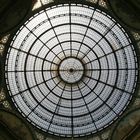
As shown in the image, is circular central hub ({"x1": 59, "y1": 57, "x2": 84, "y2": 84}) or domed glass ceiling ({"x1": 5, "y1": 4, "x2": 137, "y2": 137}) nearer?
domed glass ceiling ({"x1": 5, "y1": 4, "x2": 137, "y2": 137})

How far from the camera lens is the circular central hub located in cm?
2014

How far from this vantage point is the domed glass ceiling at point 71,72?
18703 millimetres

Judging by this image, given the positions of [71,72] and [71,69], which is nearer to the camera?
[71,69]

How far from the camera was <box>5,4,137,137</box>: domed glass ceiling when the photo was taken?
18.7 metres

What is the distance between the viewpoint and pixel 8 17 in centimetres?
1664

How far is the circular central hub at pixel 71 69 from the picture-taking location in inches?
793

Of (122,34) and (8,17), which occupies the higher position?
(8,17)

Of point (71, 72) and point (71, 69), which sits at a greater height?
point (71, 69)

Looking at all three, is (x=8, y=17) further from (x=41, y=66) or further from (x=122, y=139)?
(x=122, y=139)

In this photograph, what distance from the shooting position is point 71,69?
2006 centimetres

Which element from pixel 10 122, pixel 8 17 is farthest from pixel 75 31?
pixel 10 122

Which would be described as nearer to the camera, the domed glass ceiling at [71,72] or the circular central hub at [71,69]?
the domed glass ceiling at [71,72]

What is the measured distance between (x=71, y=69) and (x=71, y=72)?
235mm

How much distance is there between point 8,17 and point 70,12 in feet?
11.9
